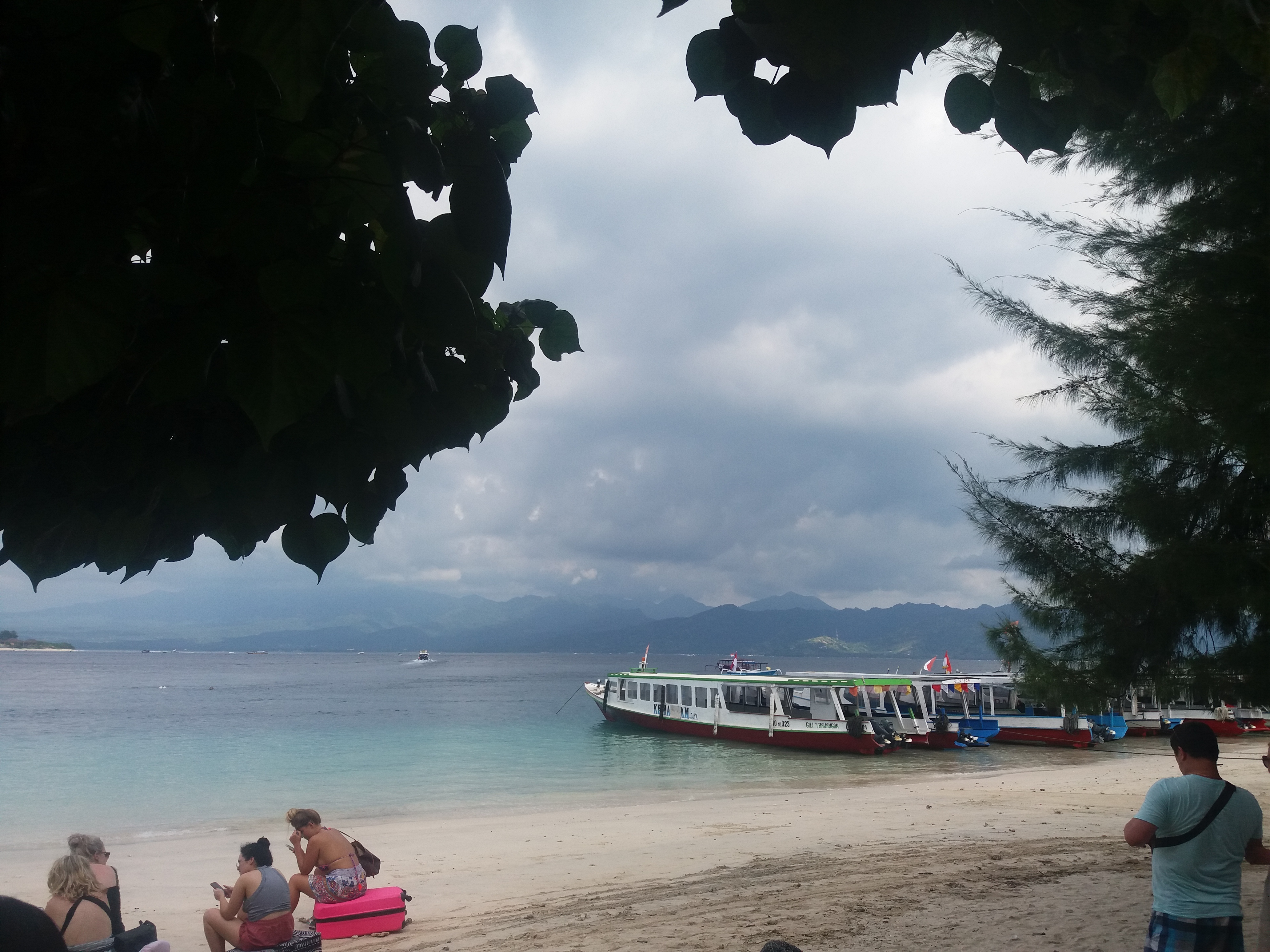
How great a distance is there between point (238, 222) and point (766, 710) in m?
35.8

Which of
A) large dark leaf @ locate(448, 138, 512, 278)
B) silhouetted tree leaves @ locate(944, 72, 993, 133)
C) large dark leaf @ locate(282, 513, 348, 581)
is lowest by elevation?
large dark leaf @ locate(282, 513, 348, 581)

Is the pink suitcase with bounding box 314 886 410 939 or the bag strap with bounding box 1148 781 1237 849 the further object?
the pink suitcase with bounding box 314 886 410 939

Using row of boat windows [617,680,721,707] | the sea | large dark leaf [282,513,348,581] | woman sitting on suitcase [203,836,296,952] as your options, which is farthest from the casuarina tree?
row of boat windows [617,680,721,707]

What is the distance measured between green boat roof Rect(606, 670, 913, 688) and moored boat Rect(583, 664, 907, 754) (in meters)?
0.04

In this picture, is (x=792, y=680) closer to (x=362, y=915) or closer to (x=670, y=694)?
(x=670, y=694)

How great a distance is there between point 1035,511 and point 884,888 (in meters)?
4.35

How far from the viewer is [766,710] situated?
35.5 metres

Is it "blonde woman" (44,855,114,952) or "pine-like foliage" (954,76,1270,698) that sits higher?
"pine-like foliage" (954,76,1270,698)

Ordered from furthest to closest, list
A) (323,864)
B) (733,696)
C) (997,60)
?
1. (733,696)
2. (323,864)
3. (997,60)

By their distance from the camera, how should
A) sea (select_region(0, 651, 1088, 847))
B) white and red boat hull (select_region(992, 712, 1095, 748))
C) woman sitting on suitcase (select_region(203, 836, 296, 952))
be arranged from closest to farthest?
1. woman sitting on suitcase (select_region(203, 836, 296, 952))
2. sea (select_region(0, 651, 1088, 847))
3. white and red boat hull (select_region(992, 712, 1095, 748))

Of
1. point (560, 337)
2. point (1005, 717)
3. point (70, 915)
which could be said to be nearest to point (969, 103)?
point (560, 337)

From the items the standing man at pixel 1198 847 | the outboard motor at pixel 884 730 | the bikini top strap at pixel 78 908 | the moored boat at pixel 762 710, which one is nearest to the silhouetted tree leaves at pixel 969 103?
the standing man at pixel 1198 847

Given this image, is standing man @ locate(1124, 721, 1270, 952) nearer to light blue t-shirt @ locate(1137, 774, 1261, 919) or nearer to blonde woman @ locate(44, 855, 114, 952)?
light blue t-shirt @ locate(1137, 774, 1261, 919)

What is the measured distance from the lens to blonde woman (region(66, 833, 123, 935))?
252 inches
